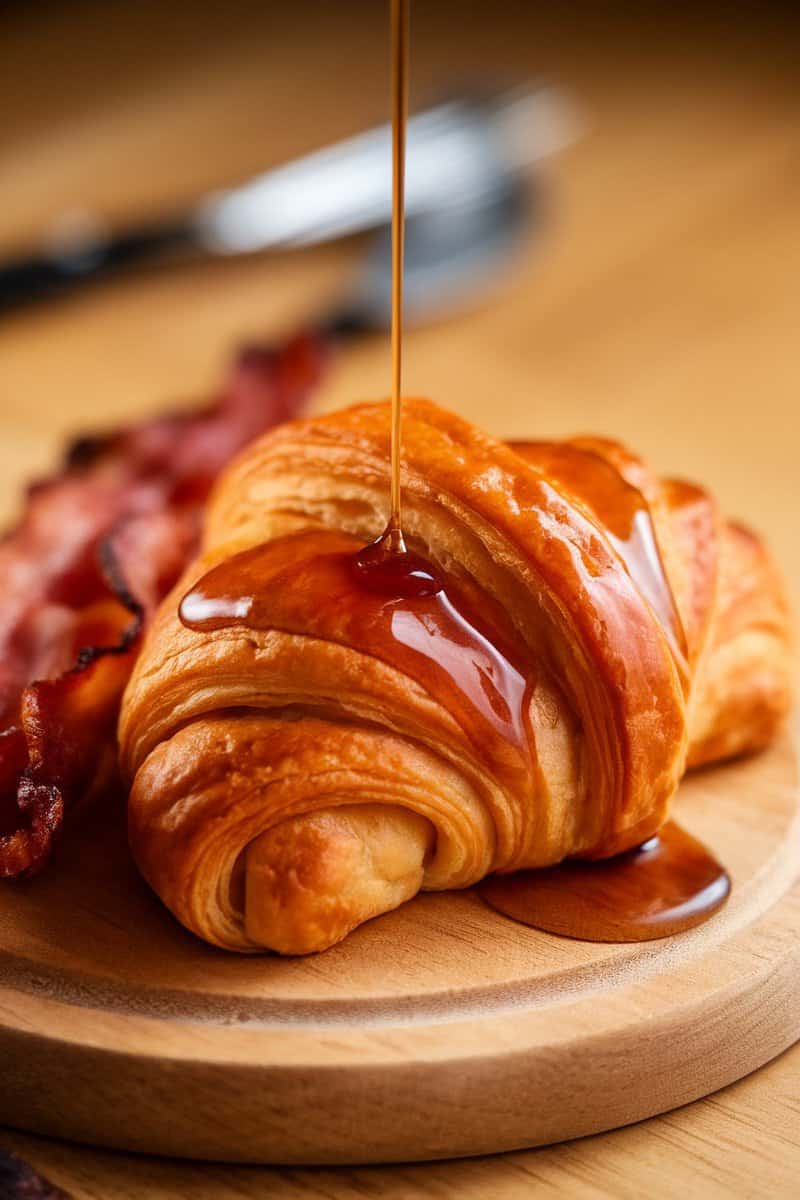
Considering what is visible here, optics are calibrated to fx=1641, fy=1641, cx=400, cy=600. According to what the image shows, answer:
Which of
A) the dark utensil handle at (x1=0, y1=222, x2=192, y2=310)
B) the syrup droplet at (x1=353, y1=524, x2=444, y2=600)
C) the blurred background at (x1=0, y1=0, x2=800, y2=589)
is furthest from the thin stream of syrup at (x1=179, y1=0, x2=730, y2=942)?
the dark utensil handle at (x1=0, y1=222, x2=192, y2=310)

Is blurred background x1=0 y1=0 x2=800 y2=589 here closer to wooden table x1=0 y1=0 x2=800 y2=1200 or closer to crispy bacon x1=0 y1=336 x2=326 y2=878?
wooden table x1=0 y1=0 x2=800 y2=1200

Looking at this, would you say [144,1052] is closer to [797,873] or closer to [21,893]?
[21,893]

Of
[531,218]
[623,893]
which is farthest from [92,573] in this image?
[531,218]

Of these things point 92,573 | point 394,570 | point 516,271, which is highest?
point 516,271

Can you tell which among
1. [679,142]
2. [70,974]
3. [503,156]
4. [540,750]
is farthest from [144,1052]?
[679,142]

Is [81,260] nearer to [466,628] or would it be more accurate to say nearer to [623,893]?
[466,628]

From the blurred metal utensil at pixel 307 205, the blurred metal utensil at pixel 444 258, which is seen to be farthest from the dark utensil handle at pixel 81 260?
the blurred metal utensil at pixel 444 258
